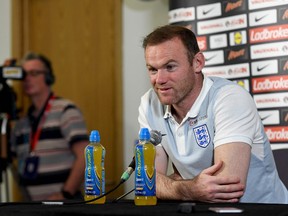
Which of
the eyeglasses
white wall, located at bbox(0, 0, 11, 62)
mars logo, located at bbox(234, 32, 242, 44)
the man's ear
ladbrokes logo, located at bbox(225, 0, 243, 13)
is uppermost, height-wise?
white wall, located at bbox(0, 0, 11, 62)

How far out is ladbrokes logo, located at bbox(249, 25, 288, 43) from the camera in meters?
3.22

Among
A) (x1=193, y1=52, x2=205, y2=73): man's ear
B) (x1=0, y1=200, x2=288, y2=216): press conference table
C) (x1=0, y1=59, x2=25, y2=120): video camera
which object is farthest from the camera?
(x1=0, y1=59, x2=25, y2=120): video camera

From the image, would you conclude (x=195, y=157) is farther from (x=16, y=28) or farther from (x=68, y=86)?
(x=16, y=28)

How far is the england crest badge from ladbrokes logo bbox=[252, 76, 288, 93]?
0.95 meters

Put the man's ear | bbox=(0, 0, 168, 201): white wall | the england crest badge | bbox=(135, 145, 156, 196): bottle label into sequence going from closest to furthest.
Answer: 1. bbox=(135, 145, 156, 196): bottle label
2. the england crest badge
3. the man's ear
4. bbox=(0, 0, 168, 201): white wall

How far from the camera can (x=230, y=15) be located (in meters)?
3.45

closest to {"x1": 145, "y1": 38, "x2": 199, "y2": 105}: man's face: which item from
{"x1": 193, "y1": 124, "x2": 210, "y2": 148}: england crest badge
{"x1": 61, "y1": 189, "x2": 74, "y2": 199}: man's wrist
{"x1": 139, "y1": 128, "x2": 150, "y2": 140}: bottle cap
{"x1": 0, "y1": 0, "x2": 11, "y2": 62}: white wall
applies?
{"x1": 193, "y1": 124, "x2": 210, "y2": 148}: england crest badge

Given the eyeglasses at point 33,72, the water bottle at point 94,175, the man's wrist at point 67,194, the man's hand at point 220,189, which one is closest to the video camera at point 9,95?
the eyeglasses at point 33,72

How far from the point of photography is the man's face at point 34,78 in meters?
4.37

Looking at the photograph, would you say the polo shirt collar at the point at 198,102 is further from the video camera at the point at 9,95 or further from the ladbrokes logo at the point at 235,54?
the video camera at the point at 9,95

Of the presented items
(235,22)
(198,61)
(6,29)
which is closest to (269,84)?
(235,22)

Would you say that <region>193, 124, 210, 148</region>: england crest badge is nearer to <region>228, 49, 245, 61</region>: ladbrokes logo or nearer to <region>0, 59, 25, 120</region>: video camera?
<region>228, 49, 245, 61</region>: ladbrokes logo

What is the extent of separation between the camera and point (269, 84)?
10.9 feet

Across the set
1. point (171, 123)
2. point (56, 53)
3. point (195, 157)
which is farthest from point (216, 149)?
point (56, 53)
